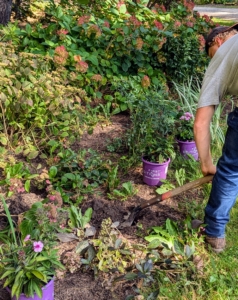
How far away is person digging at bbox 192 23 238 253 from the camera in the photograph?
2180 millimetres

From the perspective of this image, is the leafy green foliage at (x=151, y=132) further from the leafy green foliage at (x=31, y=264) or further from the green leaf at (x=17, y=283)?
the green leaf at (x=17, y=283)

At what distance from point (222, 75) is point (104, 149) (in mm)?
1861

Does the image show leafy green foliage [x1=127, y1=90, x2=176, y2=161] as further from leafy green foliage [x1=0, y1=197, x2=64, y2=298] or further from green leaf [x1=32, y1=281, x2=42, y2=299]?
green leaf [x1=32, y1=281, x2=42, y2=299]

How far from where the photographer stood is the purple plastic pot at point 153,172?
131 inches

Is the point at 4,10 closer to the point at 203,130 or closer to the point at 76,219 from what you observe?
the point at 76,219

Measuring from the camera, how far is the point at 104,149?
3.86 metres

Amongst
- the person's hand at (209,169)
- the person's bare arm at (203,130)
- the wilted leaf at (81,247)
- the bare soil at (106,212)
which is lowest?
the bare soil at (106,212)

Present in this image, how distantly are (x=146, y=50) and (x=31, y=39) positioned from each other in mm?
1369

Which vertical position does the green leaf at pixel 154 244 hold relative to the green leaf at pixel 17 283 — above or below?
below

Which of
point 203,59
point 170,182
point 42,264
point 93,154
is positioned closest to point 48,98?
point 93,154

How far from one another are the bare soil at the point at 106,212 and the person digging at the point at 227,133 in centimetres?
39

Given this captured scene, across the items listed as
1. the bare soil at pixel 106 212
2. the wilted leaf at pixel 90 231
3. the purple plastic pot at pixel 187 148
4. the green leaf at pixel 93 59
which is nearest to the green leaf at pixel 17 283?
the bare soil at pixel 106 212

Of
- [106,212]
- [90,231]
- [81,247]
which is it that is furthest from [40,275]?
[106,212]

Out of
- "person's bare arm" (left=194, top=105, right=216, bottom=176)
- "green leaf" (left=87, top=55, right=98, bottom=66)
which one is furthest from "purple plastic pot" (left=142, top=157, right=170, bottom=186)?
"green leaf" (left=87, top=55, right=98, bottom=66)
